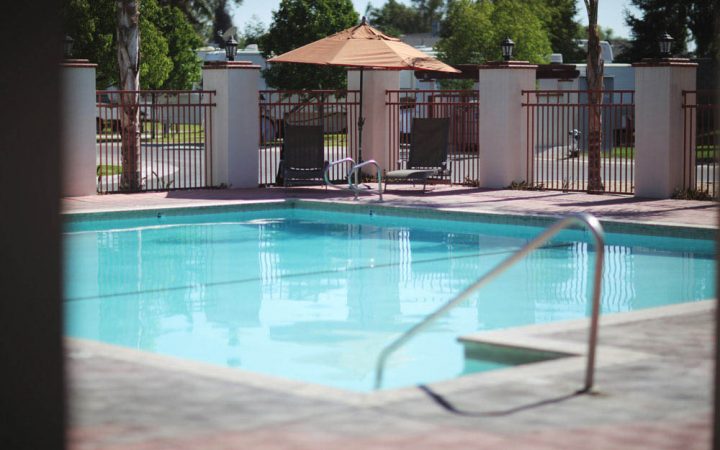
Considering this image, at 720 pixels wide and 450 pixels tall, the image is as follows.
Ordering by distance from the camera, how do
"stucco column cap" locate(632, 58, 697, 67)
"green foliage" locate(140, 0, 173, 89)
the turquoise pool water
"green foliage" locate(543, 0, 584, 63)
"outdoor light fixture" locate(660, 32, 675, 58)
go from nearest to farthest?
the turquoise pool water, "stucco column cap" locate(632, 58, 697, 67), "outdoor light fixture" locate(660, 32, 675, 58), "green foliage" locate(140, 0, 173, 89), "green foliage" locate(543, 0, 584, 63)

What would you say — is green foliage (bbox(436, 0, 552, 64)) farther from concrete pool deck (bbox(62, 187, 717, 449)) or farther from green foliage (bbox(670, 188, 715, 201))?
concrete pool deck (bbox(62, 187, 717, 449))

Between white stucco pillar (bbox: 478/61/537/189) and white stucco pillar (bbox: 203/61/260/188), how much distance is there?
12.3ft

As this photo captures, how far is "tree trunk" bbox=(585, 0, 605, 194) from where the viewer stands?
1803cm

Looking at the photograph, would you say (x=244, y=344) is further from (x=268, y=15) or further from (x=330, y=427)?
(x=268, y=15)

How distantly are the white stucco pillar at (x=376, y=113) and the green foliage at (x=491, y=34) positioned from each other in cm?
2532

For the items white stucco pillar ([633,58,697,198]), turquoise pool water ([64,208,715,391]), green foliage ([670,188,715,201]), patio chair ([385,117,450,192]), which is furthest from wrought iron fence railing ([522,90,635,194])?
turquoise pool water ([64,208,715,391])

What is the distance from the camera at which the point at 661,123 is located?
16.8 meters

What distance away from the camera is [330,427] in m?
4.88

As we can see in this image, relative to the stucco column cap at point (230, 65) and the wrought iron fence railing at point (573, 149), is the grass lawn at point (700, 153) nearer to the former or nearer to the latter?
the wrought iron fence railing at point (573, 149)

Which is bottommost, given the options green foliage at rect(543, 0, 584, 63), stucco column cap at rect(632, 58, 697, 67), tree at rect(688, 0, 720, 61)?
stucco column cap at rect(632, 58, 697, 67)

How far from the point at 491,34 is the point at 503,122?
90.3 feet

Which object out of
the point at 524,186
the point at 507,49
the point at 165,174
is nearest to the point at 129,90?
the point at 507,49

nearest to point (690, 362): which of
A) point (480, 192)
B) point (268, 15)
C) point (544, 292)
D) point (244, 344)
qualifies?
point (244, 344)

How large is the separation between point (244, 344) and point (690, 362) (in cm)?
365
